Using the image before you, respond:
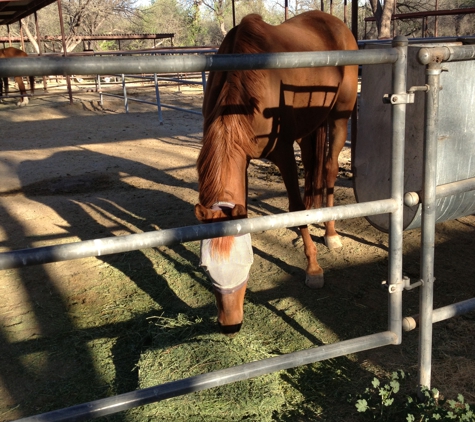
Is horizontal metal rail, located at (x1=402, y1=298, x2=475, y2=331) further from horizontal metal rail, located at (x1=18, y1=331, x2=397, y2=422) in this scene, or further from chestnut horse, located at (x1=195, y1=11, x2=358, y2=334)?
chestnut horse, located at (x1=195, y1=11, x2=358, y2=334)

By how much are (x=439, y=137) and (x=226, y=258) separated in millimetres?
1004

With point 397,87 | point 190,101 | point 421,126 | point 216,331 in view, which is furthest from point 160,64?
point 190,101

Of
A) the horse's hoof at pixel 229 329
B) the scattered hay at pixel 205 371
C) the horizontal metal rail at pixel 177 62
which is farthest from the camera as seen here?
the horse's hoof at pixel 229 329

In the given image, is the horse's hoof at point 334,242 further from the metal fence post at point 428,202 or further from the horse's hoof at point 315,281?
the metal fence post at point 428,202

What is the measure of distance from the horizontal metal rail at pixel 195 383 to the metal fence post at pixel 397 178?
0.36 ft

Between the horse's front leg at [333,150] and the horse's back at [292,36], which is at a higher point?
the horse's back at [292,36]

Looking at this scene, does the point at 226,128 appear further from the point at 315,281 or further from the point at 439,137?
the point at 315,281

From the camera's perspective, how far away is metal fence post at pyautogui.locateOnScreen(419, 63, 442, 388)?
4.99 feet

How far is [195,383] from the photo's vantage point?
1.40 meters

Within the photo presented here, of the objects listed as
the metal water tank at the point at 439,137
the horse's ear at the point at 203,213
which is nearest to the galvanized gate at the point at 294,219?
the metal water tank at the point at 439,137

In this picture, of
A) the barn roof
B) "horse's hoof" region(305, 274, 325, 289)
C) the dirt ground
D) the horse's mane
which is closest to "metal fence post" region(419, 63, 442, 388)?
the dirt ground

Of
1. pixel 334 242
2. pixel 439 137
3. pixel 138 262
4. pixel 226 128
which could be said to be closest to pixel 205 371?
pixel 226 128

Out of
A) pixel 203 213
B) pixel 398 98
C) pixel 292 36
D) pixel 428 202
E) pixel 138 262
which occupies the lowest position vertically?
pixel 138 262

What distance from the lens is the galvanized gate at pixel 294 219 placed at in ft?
3.91
